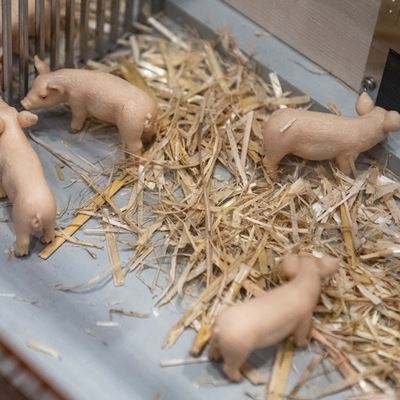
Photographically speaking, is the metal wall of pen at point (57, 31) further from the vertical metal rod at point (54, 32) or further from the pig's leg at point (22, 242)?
the pig's leg at point (22, 242)

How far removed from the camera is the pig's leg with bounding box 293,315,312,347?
59.6 inches

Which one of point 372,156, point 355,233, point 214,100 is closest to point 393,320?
point 355,233

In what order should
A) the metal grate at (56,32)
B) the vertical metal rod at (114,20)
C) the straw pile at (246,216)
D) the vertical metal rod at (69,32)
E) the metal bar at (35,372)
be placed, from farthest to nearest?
the vertical metal rod at (114,20) → the vertical metal rod at (69,32) → the metal grate at (56,32) → the straw pile at (246,216) → the metal bar at (35,372)

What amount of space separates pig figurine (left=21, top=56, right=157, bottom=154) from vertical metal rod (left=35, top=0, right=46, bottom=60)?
0.05 metres

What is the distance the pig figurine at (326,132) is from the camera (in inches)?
69.3

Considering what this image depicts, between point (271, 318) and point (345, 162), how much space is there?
0.47 metres

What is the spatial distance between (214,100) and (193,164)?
0.21 metres

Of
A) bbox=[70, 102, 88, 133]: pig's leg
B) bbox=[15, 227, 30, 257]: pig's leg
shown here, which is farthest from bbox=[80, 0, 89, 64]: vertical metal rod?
bbox=[15, 227, 30, 257]: pig's leg

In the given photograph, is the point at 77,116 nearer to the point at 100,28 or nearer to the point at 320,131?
the point at 100,28

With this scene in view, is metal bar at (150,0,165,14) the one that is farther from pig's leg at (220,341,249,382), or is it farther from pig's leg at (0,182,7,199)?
pig's leg at (220,341,249,382)

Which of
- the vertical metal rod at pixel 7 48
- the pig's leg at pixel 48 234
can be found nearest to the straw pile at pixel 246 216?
the pig's leg at pixel 48 234

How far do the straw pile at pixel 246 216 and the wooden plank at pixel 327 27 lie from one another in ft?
0.35

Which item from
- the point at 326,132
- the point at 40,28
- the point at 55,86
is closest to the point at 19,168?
the point at 55,86

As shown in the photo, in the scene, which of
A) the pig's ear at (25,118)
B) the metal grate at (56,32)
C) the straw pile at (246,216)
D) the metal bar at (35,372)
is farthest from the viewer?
the metal grate at (56,32)
